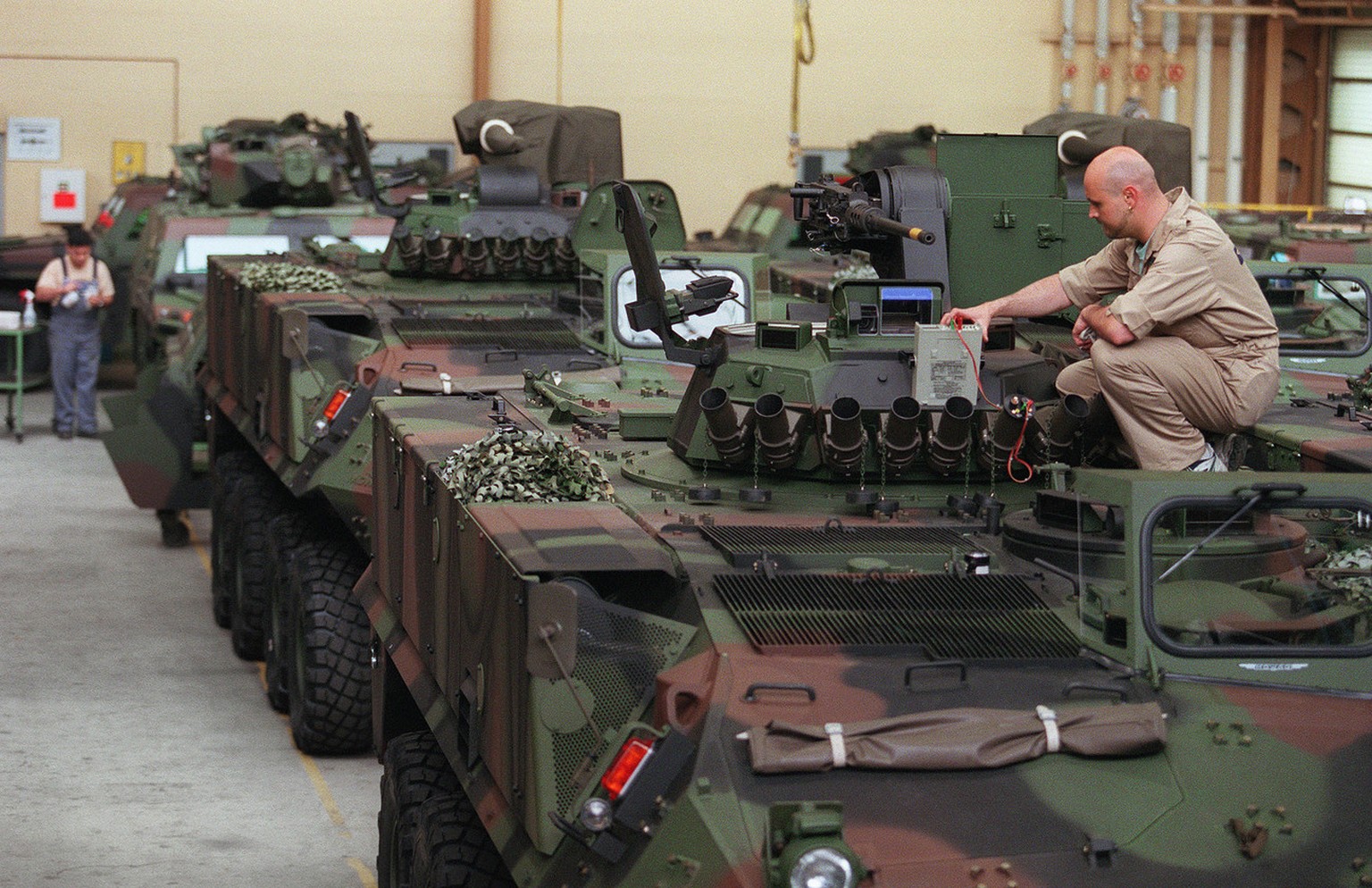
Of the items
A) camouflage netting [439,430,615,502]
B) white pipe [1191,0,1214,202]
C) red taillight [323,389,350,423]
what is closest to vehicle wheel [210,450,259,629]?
red taillight [323,389,350,423]

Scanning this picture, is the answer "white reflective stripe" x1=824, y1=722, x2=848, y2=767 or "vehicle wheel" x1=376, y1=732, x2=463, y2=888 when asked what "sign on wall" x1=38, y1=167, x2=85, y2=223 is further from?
"white reflective stripe" x1=824, y1=722, x2=848, y2=767

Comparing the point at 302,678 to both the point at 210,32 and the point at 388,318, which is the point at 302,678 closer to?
the point at 388,318

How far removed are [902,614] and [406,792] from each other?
1823 millimetres

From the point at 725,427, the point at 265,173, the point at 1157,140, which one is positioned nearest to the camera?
the point at 725,427

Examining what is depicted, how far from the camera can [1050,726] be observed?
4.65 m

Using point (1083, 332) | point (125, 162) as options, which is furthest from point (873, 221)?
point (125, 162)

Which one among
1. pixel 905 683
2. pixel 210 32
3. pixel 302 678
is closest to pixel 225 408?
pixel 302 678

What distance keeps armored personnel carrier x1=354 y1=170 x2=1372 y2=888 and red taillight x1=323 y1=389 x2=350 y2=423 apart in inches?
110

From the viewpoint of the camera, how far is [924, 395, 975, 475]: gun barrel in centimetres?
612

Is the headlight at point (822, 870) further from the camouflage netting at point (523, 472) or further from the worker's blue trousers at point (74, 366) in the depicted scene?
the worker's blue trousers at point (74, 366)

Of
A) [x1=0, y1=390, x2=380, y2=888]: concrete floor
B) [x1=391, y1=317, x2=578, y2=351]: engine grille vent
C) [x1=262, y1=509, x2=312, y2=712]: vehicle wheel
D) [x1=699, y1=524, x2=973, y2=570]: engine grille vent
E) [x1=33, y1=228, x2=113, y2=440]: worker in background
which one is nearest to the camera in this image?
[x1=699, y1=524, x2=973, y2=570]: engine grille vent

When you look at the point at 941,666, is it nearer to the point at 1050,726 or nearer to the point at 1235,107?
the point at 1050,726

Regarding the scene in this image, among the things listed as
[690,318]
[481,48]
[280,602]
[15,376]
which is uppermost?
[481,48]

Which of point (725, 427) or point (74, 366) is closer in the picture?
point (725, 427)
